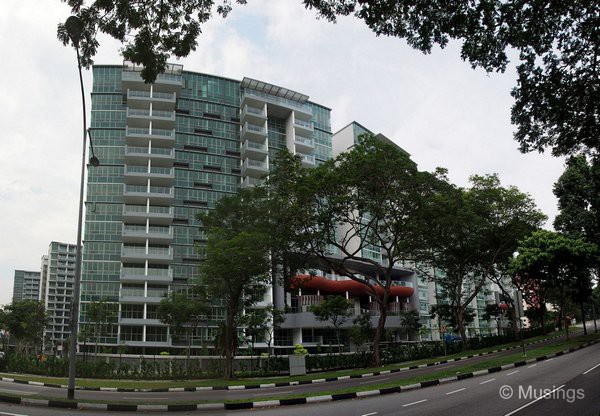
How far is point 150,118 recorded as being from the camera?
6400 cm

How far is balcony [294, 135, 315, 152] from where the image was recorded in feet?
225

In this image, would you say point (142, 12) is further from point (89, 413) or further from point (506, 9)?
point (89, 413)

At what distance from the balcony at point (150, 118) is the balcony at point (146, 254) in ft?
58.0

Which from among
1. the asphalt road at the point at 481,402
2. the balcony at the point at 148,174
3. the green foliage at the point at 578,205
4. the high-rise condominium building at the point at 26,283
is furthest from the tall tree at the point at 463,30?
the high-rise condominium building at the point at 26,283

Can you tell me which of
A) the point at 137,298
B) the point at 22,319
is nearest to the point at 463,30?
the point at 137,298

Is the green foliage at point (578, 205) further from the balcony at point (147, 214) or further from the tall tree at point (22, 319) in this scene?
the tall tree at point (22, 319)

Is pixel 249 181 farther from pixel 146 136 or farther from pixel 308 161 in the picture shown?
pixel 146 136

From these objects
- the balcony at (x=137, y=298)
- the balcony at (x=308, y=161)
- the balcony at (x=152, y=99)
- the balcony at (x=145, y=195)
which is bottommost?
the balcony at (x=137, y=298)

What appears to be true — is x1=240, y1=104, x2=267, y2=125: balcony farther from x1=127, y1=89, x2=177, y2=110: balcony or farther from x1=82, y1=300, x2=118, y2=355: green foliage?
x1=82, y1=300, x2=118, y2=355: green foliage

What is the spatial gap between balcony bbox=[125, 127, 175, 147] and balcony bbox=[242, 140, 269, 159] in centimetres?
1030

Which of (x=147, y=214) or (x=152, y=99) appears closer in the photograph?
(x=147, y=214)

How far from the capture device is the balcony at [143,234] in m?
60.3

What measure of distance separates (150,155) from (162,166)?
343cm

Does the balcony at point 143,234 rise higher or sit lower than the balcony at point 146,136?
lower
